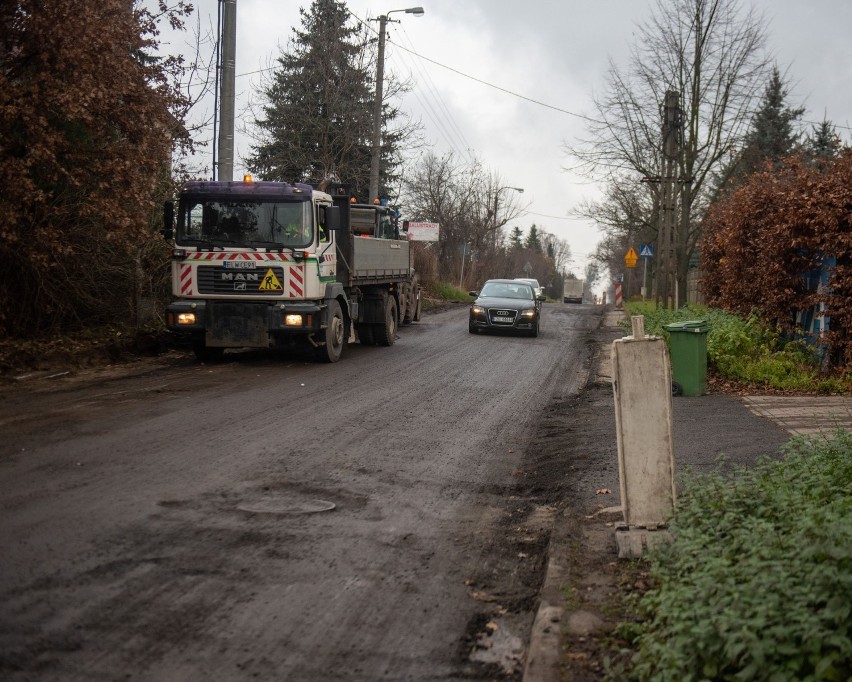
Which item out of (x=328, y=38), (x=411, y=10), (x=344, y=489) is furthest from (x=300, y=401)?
(x=328, y=38)

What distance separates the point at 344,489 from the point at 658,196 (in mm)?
32197

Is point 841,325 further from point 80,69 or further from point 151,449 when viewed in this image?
point 80,69

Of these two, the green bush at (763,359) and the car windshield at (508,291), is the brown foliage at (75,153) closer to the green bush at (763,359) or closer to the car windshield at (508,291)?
the green bush at (763,359)

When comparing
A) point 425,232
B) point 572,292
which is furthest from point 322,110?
point 572,292

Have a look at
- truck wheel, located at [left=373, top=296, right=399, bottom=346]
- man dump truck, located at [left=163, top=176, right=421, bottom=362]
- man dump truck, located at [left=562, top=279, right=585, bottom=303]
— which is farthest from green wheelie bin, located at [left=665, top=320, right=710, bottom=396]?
man dump truck, located at [left=562, top=279, right=585, bottom=303]

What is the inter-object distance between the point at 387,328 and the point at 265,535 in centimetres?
1462

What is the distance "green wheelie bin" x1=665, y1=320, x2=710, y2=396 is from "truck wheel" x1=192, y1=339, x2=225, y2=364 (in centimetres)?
778

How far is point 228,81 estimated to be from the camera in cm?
1756

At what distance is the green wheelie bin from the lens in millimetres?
12805

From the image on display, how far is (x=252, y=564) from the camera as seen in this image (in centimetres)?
503

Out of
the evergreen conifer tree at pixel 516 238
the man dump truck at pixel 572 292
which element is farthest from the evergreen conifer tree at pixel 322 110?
the evergreen conifer tree at pixel 516 238

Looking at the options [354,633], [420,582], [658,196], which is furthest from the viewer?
[658,196]

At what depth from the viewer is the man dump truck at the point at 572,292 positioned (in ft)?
284

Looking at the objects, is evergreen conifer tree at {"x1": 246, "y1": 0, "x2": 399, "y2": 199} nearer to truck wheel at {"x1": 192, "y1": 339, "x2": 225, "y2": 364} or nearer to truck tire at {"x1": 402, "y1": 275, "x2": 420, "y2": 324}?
truck tire at {"x1": 402, "y1": 275, "x2": 420, "y2": 324}
